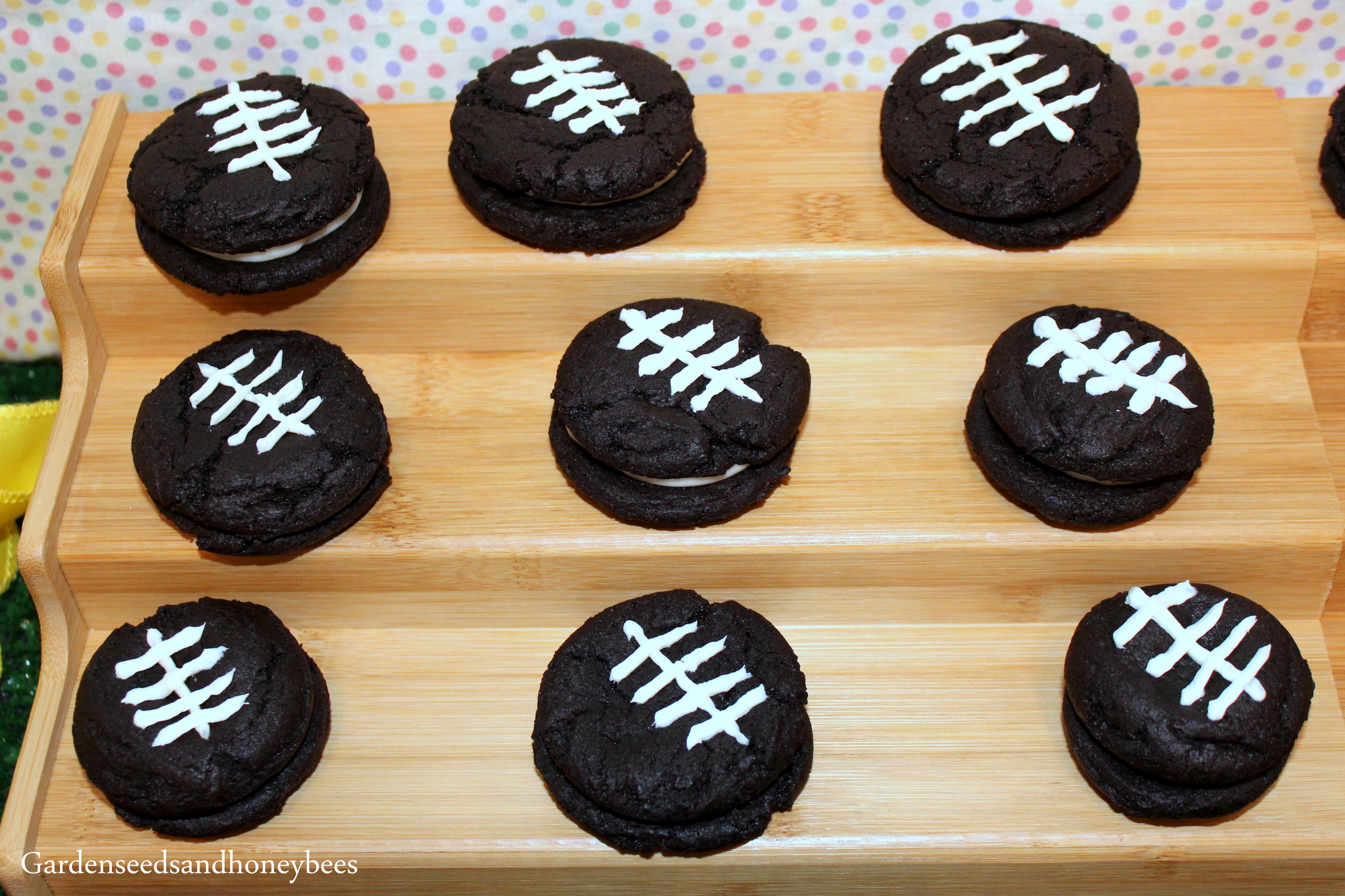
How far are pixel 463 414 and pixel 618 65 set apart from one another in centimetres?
78

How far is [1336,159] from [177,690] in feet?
8.18

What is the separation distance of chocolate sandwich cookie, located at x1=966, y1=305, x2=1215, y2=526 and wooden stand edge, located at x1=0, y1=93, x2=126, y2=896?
5.76 feet

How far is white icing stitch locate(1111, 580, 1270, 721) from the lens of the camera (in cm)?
185

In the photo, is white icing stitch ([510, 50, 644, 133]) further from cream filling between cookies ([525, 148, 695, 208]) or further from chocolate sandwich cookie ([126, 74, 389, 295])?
chocolate sandwich cookie ([126, 74, 389, 295])

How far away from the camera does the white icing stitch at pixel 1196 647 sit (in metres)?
1.85

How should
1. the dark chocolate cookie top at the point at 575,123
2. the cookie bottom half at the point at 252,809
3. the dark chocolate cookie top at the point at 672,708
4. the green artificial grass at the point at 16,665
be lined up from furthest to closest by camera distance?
1. the green artificial grass at the point at 16,665
2. the dark chocolate cookie top at the point at 575,123
3. the cookie bottom half at the point at 252,809
4. the dark chocolate cookie top at the point at 672,708

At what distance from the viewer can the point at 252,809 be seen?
6.37 feet

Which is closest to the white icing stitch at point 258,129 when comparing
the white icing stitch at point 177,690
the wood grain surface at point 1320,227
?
the white icing stitch at point 177,690

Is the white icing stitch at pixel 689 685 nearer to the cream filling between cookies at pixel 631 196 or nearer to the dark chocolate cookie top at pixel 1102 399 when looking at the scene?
the dark chocolate cookie top at pixel 1102 399

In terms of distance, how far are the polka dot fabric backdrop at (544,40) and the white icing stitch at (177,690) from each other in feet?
4.42

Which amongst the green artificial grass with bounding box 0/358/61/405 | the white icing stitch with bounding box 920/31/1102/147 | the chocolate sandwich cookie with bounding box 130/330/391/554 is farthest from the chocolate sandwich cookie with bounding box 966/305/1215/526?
the green artificial grass with bounding box 0/358/61/405

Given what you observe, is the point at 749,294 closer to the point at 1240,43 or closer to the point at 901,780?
the point at 901,780

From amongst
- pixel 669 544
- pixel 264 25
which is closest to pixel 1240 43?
pixel 669 544

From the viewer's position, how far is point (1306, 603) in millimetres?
2217
